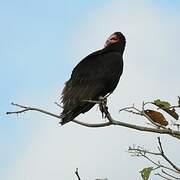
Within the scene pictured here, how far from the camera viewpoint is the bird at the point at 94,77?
7.11 meters

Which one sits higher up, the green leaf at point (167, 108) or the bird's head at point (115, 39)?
the bird's head at point (115, 39)

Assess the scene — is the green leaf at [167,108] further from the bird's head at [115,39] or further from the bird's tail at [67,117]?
the bird's head at [115,39]

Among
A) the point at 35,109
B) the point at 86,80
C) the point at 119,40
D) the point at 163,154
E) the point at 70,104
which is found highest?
the point at 119,40

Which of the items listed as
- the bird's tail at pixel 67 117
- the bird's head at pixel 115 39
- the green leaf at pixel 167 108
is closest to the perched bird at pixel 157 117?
the green leaf at pixel 167 108

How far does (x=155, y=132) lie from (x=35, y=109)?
1.44m

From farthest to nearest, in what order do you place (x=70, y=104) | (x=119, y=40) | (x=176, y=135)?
(x=119, y=40) < (x=70, y=104) < (x=176, y=135)

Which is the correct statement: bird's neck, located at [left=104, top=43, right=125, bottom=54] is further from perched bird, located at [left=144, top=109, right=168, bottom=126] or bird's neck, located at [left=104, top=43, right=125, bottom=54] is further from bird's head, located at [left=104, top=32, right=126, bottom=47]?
perched bird, located at [left=144, top=109, right=168, bottom=126]

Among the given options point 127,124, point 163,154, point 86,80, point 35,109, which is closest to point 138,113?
point 127,124

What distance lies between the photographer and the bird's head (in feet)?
27.9

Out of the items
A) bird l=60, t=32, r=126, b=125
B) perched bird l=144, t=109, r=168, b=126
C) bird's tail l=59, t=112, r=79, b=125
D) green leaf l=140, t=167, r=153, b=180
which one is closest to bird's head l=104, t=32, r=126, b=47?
bird l=60, t=32, r=126, b=125

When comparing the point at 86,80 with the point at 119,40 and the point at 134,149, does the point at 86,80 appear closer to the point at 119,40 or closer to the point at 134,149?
the point at 119,40

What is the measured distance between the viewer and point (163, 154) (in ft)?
11.9

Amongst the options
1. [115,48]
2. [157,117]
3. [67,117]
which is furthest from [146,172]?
[115,48]

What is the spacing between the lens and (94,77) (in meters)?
7.82
